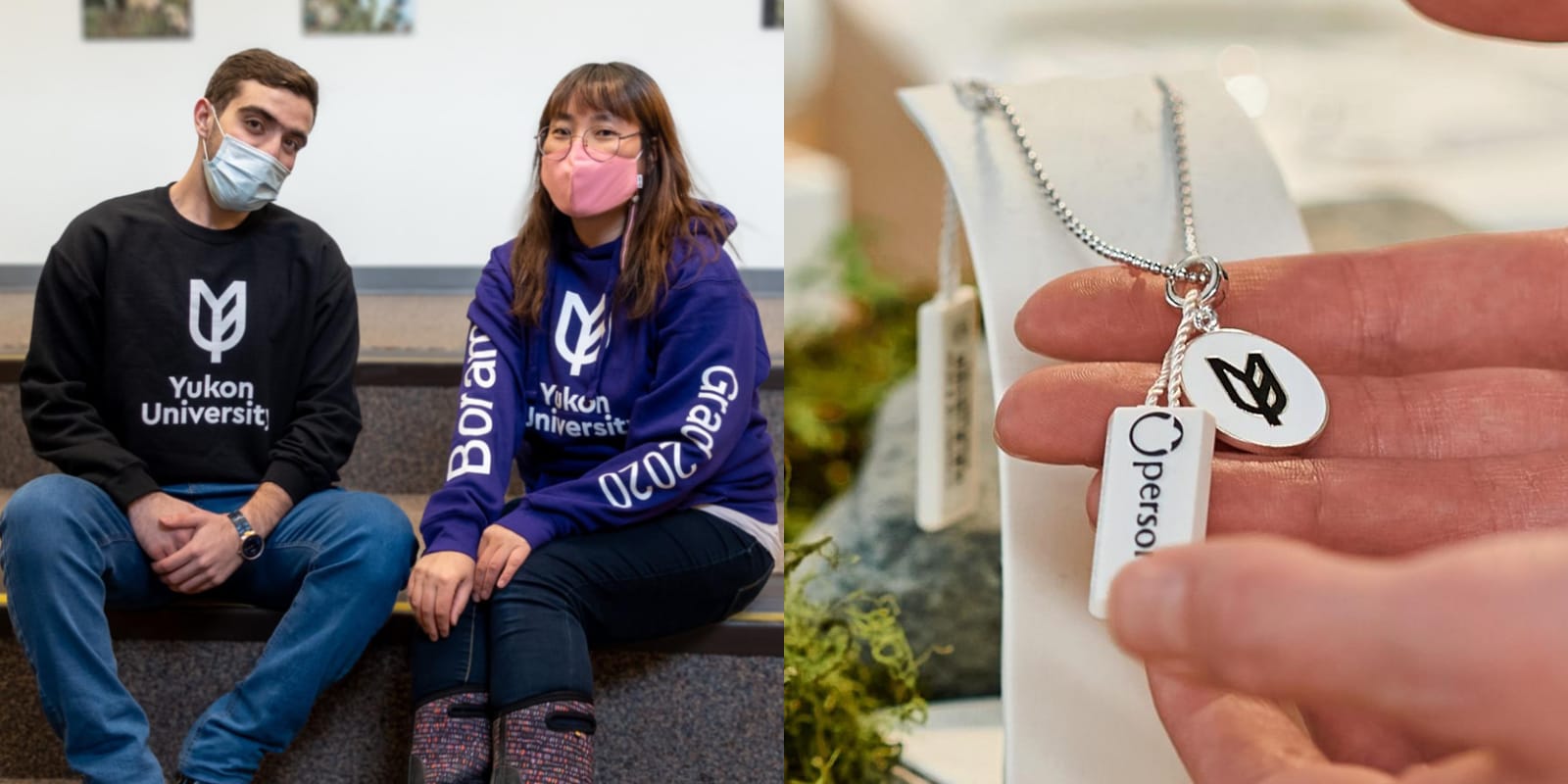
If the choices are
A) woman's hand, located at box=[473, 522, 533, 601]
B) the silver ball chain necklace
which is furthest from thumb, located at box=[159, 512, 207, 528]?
the silver ball chain necklace

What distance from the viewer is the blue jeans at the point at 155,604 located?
0.96 metres

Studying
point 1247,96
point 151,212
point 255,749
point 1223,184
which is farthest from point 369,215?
point 1247,96

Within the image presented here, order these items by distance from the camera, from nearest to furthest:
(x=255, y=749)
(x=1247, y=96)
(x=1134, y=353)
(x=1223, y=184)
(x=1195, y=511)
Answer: (x=1195, y=511), (x=1134, y=353), (x=1223, y=184), (x=255, y=749), (x=1247, y=96)

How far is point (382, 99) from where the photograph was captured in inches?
46.9

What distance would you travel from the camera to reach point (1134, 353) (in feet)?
2.17

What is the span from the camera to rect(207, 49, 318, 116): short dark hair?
1121 millimetres

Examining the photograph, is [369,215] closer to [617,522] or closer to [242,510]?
[242,510]

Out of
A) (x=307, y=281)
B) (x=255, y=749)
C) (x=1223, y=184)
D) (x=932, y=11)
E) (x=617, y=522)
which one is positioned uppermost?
(x=932, y=11)

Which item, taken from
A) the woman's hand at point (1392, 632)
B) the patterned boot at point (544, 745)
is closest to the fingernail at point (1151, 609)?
the woman's hand at point (1392, 632)

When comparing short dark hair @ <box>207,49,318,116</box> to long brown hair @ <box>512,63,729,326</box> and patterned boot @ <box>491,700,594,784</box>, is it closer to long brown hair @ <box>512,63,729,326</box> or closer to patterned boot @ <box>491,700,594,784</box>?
long brown hair @ <box>512,63,729,326</box>

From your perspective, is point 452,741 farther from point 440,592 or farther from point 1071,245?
point 1071,245

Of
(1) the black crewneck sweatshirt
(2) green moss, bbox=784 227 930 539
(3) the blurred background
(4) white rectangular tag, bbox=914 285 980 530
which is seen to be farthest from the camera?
(3) the blurred background

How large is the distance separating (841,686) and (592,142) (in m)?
0.56

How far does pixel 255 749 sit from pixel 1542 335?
1.01 metres
